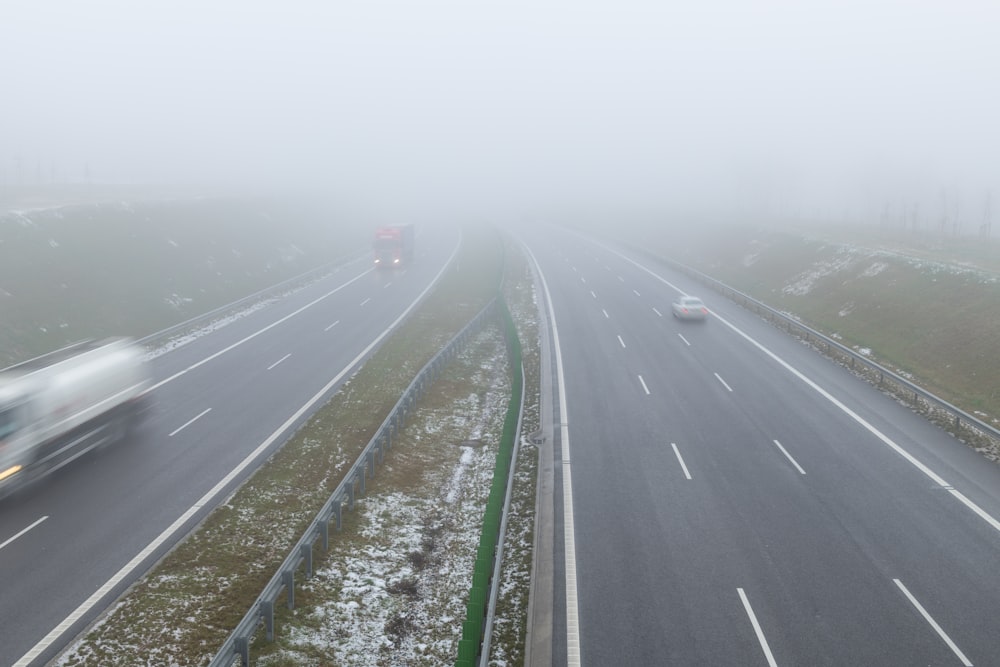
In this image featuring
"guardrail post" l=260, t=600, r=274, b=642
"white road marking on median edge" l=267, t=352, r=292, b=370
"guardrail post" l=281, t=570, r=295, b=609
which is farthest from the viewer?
"white road marking on median edge" l=267, t=352, r=292, b=370

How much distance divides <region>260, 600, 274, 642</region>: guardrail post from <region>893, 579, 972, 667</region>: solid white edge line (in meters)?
12.2

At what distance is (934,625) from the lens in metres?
11.6

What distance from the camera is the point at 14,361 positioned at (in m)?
27.1

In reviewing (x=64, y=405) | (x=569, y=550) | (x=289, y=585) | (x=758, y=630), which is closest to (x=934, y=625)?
(x=758, y=630)

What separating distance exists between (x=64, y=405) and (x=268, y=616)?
1059 centimetres

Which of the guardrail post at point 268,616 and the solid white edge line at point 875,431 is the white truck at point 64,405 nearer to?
the guardrail post at point 268,616

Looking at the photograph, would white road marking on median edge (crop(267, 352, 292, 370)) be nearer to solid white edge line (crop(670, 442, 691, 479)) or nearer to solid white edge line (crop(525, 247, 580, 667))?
solid white edge line (crop(525, 247, 580, 667))

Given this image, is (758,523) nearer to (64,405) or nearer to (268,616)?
(268,616)

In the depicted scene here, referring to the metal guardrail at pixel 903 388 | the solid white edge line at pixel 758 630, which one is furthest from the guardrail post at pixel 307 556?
the metal guardrail at pixel 903 388

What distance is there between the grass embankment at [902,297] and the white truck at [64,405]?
29238mm

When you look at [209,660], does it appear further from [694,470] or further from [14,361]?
[14,361]

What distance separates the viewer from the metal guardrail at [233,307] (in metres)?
32.9

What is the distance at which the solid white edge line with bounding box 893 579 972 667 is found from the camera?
10789mm

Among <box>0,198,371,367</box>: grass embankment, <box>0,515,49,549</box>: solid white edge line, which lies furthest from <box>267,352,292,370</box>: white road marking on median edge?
<box>0,515,49,549</box>: solid white edge line
